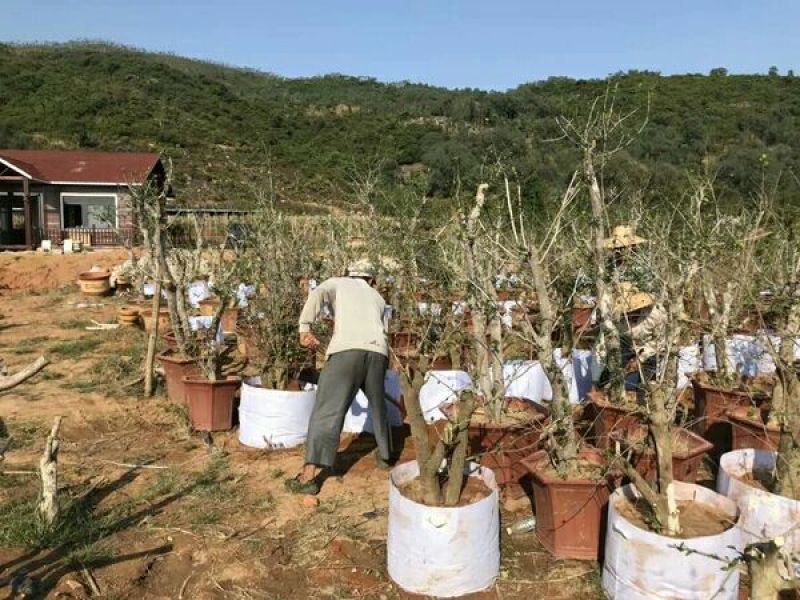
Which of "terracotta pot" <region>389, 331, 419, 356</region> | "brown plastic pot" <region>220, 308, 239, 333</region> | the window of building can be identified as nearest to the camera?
"terracotta pot" <region>389, 331, 419, 356</region>

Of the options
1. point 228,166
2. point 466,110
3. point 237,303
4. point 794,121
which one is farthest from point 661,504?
point 466,110

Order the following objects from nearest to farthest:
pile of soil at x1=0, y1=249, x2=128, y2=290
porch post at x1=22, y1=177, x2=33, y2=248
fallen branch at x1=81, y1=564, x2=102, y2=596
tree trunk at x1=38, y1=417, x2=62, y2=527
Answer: fallen branch at x1=81, y1=564, x2=102, y2=596 → tree trunk at x1=38, y1=417, x2=62, y2=527 → pile of soil at x1=0, y1=249, x2=128, y2=290 → porch post at x1=22, y1=177, x2=33, y2=248

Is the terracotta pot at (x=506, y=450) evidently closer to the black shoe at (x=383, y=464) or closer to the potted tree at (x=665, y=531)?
the black shoe at (x=383, y=464)

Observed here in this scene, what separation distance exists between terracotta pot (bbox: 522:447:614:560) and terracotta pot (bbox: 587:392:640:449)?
0.88 m

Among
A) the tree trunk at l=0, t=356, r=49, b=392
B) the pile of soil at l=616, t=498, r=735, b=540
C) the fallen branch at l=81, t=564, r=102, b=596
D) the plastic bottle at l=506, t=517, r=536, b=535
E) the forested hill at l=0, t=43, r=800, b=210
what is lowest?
the fallen branch at l=81, t=564, r=102, b=596

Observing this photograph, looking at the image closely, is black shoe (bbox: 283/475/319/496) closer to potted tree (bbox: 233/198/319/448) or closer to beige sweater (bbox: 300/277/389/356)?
potted tree (bbox: 233/198/319/448)

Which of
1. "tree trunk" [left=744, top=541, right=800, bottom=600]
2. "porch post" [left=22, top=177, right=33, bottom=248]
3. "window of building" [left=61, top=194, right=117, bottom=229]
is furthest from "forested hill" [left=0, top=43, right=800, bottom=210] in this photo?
"tree trunk" [left=744, top=541, right=800, bottom=600]

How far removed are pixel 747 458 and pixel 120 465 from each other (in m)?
3.72

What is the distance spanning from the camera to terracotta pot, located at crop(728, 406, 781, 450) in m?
4.15

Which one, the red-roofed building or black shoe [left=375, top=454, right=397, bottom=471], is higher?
the red-roofed building

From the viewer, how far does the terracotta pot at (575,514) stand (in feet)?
10.9

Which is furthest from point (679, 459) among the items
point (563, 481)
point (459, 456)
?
point (459, 456)

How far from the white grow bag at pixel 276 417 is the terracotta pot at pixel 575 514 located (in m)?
1.98

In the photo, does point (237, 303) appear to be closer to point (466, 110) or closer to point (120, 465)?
point (120, 465)
